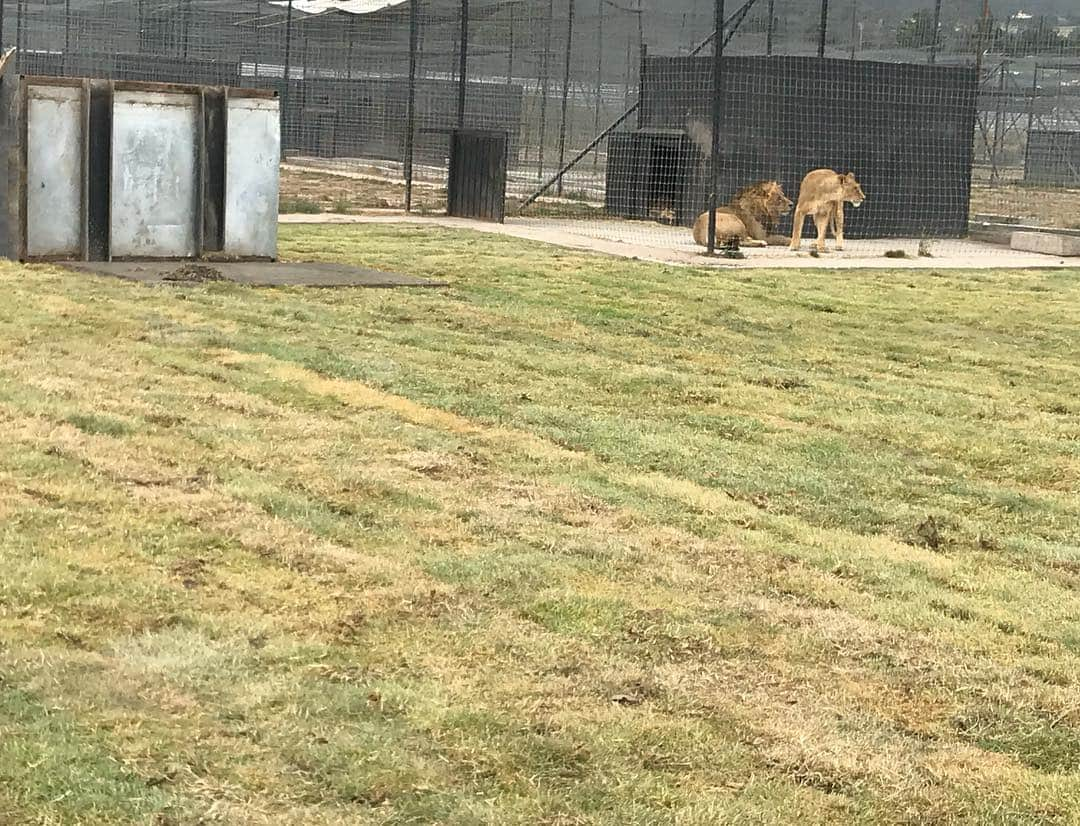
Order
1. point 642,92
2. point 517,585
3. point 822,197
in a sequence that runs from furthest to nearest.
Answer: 1. point 642,92
2. point 822,197
3. point 517,585

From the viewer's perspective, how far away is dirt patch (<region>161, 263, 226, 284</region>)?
1095 cm

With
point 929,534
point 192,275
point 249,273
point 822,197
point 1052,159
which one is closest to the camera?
point 929,534

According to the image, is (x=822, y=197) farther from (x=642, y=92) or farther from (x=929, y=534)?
(x=929, y=534)

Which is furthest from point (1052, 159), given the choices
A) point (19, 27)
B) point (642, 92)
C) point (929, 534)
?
point (929, 534)

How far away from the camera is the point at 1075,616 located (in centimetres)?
455

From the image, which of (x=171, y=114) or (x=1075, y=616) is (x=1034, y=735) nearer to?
(x=1075, y=616)

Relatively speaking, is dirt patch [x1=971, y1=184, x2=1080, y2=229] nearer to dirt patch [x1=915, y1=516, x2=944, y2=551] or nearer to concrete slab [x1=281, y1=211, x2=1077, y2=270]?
concrete slab [x1=281, y1=211, x2=1077, y2=270]

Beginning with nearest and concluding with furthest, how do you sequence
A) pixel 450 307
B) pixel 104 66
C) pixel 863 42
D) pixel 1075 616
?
→ pixel 1075 616 → pixel 450 307 → pixel 863 42 → pixel 104 66

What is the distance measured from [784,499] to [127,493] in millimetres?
2134

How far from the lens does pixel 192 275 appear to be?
11164 millimetres

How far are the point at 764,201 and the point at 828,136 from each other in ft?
9.73

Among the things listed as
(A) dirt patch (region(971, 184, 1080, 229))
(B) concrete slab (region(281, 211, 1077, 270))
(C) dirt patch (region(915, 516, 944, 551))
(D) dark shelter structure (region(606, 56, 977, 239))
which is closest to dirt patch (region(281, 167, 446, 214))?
(B) concrete slab (region(281, 211, 1077, 270))

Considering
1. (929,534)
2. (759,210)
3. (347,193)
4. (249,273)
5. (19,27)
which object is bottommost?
(929,534)

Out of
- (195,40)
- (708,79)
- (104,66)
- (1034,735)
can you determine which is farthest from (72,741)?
(195,40)
